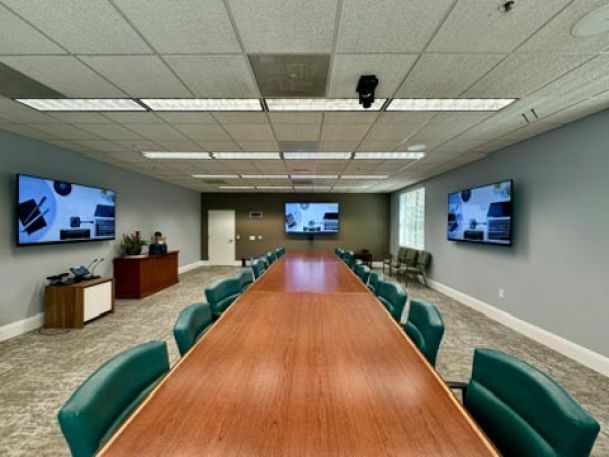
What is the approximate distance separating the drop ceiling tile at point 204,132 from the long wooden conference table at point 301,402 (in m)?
2.72

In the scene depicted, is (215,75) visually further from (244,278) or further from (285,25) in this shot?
(244,278)

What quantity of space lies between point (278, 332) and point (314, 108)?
2324mm

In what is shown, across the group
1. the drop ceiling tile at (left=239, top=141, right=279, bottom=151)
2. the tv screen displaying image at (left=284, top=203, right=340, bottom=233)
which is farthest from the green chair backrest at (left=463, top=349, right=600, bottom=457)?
the tv screen displaying image at (left=284, top=203, right=340, bottom=233)

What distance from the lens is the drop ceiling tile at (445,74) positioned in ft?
7.18

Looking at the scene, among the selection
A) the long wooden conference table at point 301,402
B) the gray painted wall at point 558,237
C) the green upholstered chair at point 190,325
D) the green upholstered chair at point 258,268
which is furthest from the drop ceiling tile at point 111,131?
the gray painted wall at point 558,237

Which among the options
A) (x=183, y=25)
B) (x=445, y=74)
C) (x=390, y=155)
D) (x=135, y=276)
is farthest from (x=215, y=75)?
(x=135, y=276)

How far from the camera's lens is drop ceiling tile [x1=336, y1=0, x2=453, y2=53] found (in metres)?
1.68

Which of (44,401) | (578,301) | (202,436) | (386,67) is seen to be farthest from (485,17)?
(44,401)

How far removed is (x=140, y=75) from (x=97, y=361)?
295 cm

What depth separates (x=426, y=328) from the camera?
1.79 m

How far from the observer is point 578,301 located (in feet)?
11.0

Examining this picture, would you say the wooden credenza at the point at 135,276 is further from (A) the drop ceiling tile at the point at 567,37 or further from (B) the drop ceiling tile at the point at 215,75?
(A) the drop ceiling tile at the point at 567,37

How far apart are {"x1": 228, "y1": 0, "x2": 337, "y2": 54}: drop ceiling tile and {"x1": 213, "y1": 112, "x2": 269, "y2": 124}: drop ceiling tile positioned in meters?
1.20

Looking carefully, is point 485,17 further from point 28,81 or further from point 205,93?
point 28,81
